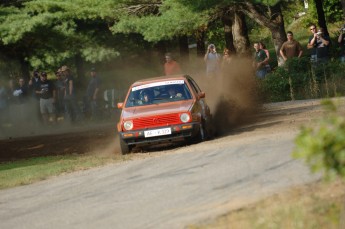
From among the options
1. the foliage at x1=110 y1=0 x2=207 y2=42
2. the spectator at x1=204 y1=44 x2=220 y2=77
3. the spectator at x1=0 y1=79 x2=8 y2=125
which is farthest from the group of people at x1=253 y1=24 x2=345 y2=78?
the spectator at x1=0 y1=79 x2=8 y2=125

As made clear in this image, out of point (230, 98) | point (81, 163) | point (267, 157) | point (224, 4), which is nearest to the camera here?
point (267, 157)

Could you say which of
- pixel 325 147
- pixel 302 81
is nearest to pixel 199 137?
pixel 302 81

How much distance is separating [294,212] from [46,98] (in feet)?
80.0

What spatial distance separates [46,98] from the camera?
3312 cm

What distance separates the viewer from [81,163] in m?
18.7

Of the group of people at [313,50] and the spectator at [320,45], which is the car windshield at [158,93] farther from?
the spectator at [320,45]

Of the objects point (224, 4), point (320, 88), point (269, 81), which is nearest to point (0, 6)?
point (224, 4)

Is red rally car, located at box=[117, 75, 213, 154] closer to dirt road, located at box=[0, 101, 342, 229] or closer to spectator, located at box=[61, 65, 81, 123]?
dirt road, located at box=[0, 101, 342, 229]

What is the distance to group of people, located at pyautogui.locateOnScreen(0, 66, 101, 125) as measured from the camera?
33062 millimetres

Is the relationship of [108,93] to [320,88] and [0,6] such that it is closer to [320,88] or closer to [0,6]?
[0,6]

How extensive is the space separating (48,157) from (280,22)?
Result: 54.4 feet

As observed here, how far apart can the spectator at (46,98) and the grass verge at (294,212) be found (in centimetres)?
2282

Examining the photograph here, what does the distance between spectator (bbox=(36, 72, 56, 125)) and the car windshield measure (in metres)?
12.9

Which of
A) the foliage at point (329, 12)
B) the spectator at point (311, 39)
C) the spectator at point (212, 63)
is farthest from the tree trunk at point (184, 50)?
the spectator at point (311, 39)
